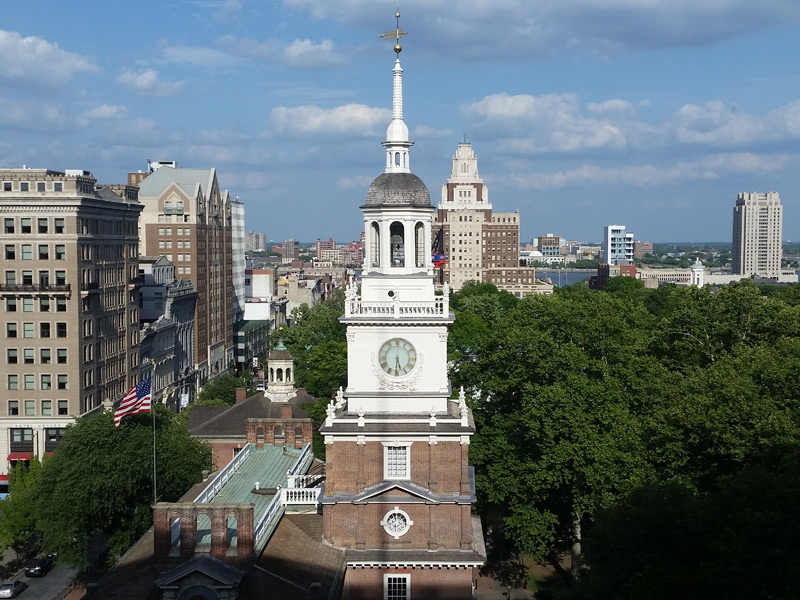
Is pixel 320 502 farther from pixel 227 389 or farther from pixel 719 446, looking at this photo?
pixel 227 389

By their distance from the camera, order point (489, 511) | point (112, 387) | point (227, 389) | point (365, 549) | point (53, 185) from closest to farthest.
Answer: point (365, 549) → point (489, 511) → point (53, 185) → point (112, 387) → point (227, 389)

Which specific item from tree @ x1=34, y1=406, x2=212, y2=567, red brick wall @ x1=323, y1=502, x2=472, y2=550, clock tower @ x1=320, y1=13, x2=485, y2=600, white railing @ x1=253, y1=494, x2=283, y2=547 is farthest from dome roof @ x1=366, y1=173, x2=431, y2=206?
tree @ x1=34, y1=406, x2=212, y2=567

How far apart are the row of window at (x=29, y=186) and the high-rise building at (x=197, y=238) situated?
4861cm

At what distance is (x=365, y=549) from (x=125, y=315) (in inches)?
2391

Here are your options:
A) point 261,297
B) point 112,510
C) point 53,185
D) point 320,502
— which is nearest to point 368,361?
point 320,502

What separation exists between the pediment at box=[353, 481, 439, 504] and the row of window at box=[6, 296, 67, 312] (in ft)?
166

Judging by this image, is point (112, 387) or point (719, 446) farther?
point (112, 387)

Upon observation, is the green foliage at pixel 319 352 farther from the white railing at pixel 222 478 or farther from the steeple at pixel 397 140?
the steeple at pixel 397 140

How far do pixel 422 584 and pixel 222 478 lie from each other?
1092 cm

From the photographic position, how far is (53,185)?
253 feet

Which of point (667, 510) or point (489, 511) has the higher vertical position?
point (667, 510)

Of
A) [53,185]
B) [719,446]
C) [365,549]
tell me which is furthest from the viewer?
[53,185]

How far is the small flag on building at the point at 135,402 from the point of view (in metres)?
48.2

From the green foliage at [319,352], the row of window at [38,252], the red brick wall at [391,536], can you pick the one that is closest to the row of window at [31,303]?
the row of window at [38,252]
